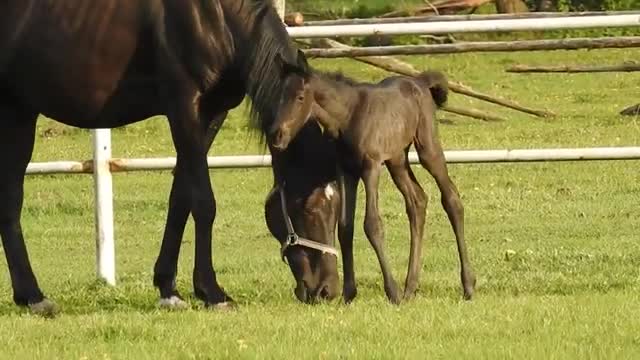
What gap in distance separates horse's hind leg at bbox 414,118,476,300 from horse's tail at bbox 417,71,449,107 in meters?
0.21

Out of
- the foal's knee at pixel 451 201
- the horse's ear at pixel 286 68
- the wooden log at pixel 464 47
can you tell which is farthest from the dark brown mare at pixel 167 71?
the wooden log at pixel 464 47

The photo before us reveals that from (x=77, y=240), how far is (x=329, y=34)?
432 cm

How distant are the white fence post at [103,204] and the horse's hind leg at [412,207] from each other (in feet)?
7.26

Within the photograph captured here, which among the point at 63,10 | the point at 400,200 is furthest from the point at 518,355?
the point at 400,200

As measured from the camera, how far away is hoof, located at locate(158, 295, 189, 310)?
8.21m

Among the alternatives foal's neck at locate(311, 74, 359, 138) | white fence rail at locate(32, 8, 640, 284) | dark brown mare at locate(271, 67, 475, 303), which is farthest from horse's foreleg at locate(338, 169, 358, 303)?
white fence rail at locate(32, 8, 640, 284)

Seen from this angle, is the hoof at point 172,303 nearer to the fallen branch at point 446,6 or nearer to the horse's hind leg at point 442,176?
the horse's hind leg at point 442,176

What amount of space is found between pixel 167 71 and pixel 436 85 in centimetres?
155

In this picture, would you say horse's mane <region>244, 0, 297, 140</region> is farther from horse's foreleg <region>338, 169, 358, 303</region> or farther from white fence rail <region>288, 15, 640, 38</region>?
white fence rail <region>288, 15, 640, 38</region>

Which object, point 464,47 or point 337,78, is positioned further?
point 464,47

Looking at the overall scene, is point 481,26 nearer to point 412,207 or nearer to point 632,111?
point 412,207

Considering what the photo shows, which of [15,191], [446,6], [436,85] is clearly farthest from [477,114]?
[15,191]

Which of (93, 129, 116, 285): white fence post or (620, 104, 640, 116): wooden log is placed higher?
(93, 129, 116, 285): white fence post

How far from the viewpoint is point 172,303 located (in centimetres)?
826
